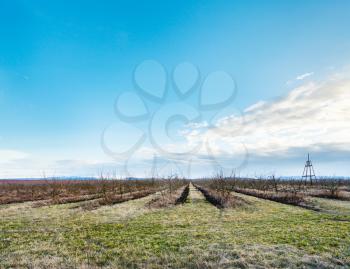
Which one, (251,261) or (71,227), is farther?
(71,227)

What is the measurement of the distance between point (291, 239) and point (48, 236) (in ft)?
33.2

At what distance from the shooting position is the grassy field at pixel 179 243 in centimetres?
806

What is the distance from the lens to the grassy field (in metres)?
8.06

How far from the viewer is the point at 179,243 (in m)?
10.1

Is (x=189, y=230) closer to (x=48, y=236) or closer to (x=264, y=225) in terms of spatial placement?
(x=264, y=225)

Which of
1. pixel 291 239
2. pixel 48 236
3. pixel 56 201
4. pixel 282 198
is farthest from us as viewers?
pixel 56 201

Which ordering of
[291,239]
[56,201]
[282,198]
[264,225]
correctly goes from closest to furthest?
[291,239], [264,225], [282,198], [56,201]

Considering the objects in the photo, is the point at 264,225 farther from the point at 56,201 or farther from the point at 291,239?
the point at 56,201

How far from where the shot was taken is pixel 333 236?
35.9ft

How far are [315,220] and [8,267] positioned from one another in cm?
1437

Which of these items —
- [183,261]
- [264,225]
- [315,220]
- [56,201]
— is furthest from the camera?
[56,201]

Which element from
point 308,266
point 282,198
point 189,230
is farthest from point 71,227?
point 282,198

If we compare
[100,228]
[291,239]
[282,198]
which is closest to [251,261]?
[291,239]

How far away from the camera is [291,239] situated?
10.5 m
